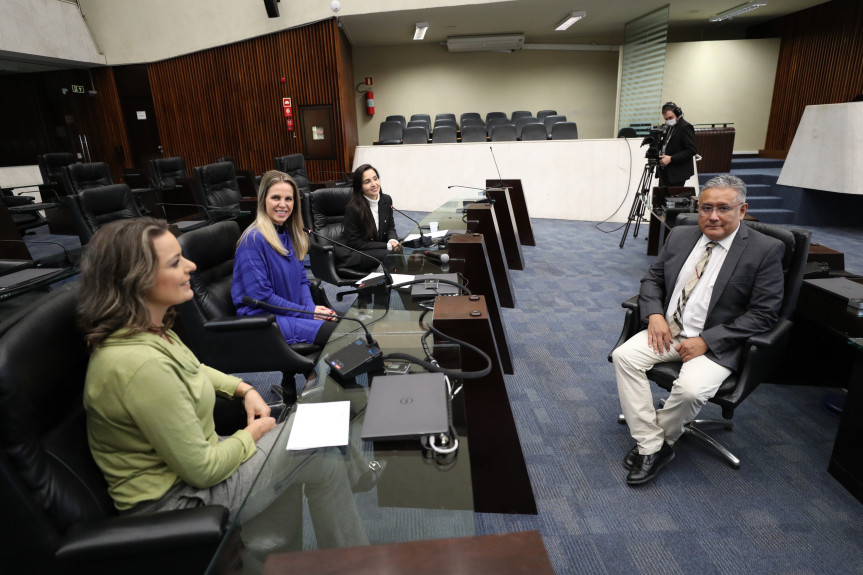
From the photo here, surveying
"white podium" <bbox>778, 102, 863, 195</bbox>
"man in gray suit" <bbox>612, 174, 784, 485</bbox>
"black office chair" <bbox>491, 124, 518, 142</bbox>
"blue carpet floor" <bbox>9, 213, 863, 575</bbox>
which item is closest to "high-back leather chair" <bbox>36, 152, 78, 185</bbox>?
"blue carpet floor" <bbox>9, 213, 863, 575</bbox>

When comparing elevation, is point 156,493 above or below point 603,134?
below

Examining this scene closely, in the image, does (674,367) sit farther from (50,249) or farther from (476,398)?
(50,249)

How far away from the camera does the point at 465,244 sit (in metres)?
2.70

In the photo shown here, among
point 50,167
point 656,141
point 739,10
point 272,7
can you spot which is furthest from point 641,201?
point 50,167

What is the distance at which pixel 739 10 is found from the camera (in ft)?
26.3

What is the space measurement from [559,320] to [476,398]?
6.60 feet

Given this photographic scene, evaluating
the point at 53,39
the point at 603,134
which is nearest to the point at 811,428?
the point at 603,134

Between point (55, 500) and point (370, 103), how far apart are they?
10.6 metres

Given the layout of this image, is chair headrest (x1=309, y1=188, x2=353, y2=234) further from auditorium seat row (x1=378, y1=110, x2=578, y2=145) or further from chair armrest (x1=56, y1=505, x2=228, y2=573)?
auditorium seat row (x1=378, y1=110, x2=578, y2=145)

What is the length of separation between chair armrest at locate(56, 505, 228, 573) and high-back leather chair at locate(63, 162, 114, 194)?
208 inches

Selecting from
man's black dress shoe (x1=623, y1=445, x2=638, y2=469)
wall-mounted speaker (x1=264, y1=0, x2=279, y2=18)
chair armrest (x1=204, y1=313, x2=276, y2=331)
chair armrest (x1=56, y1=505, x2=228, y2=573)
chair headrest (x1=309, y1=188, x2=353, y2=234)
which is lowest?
man's black dress shoe (x1=623, y1=445, x2=638, y2=469)

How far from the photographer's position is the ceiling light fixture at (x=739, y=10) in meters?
7.70

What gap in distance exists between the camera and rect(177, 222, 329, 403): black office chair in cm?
195

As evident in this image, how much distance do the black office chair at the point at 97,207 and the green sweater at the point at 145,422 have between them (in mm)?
3107
